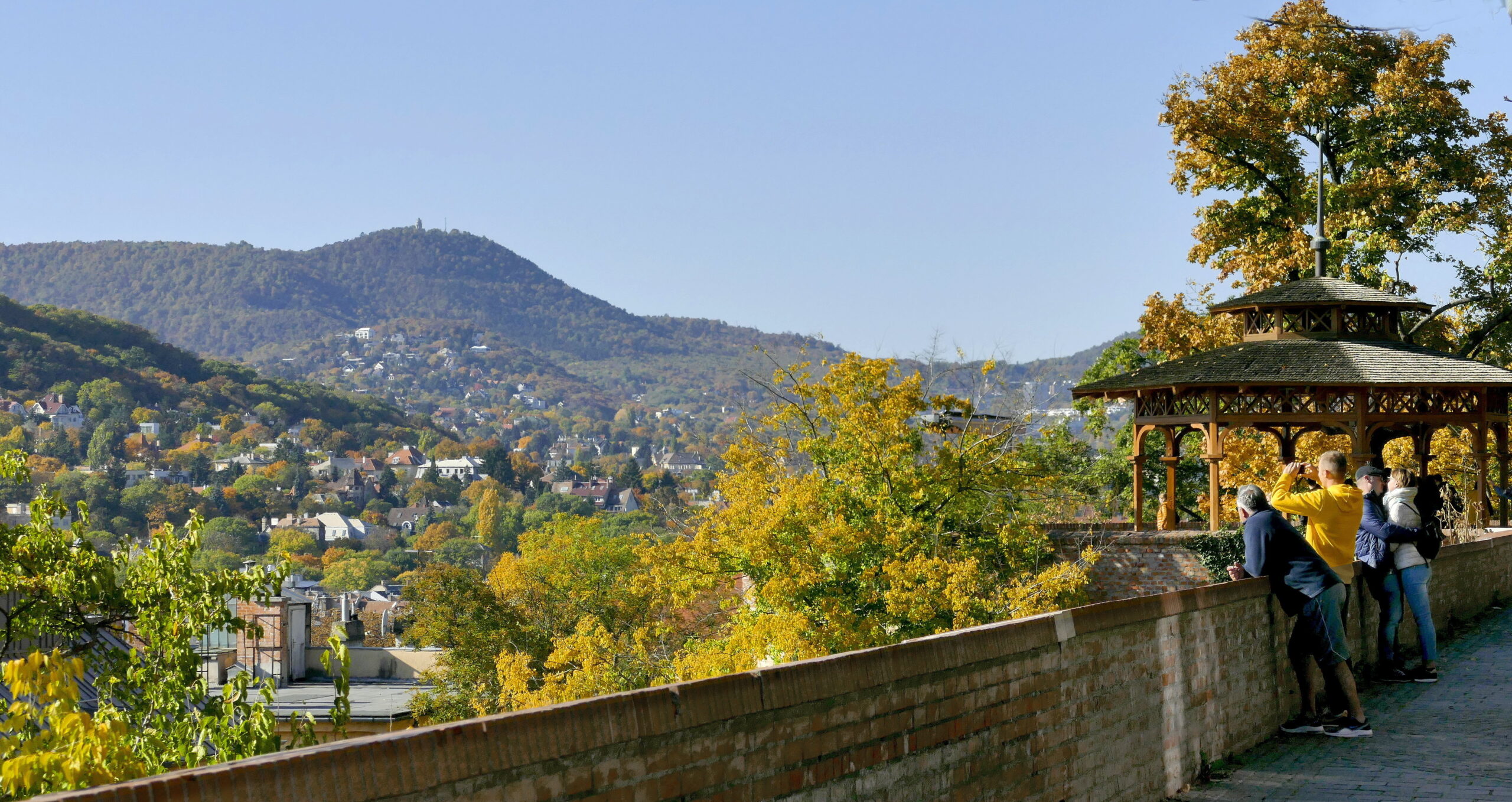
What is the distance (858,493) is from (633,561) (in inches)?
1138

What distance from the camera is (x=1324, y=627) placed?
348 inches

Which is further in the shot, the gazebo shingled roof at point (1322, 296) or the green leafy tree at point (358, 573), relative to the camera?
the green leafy tree at point (358, 573)

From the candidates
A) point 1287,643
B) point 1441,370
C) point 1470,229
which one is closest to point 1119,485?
point 1470,229

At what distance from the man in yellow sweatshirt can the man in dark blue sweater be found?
0.38 m

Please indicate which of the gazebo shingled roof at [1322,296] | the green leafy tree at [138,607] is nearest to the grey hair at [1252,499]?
the green leafy tree at [138,607]

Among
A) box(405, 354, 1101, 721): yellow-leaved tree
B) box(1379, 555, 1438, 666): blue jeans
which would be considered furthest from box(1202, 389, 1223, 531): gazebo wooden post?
box(1379, 555, 1438, 666): blue jeans

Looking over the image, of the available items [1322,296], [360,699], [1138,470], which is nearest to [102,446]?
[360,699]

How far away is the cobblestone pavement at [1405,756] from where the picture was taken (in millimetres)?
7395

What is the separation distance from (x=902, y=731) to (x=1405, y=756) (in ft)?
14.4

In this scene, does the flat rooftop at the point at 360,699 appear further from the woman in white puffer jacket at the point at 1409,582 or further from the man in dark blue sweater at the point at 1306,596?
the man in dark blue sweater at the point at 1306,596

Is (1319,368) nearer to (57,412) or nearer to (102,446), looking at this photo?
(102,446)

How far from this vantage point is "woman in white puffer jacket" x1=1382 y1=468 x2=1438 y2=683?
10.7m

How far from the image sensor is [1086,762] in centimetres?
654

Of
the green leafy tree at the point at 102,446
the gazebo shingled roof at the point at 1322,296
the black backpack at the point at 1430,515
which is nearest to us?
the black backpack at the point at 1430,515
